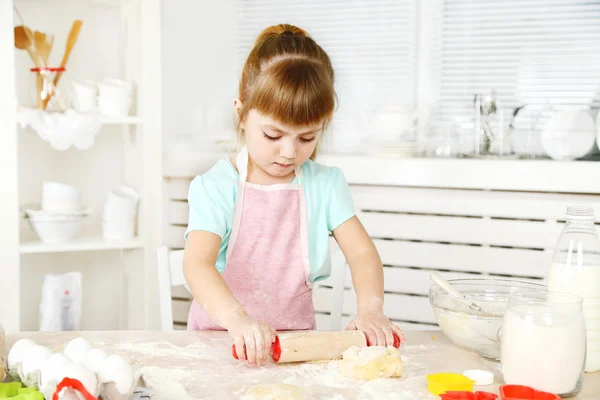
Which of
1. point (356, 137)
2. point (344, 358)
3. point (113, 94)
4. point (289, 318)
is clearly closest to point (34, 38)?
point (113, 94)

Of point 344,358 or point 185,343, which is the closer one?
point 344,358

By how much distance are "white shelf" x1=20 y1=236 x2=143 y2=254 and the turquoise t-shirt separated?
1063mm

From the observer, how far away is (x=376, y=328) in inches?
46.9

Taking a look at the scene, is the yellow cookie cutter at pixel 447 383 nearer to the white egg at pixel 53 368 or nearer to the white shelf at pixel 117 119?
the white egg at pixel 53 368

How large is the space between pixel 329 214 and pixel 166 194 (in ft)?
4.51

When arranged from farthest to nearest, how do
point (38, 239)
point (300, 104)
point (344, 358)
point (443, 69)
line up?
point (443, 69) → point (38, 239) → point (300, 104) → point (344, 358)

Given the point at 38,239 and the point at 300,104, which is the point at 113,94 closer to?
the point at 38,239

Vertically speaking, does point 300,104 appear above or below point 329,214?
above

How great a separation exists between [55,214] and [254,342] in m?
1.55

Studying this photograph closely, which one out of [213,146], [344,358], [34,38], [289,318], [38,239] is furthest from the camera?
[213,146]

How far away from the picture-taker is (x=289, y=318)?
156cm

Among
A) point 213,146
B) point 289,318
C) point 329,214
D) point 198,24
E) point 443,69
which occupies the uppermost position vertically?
point 198,24

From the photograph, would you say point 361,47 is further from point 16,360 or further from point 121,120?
point 16,360

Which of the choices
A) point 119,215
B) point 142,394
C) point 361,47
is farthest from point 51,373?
point 361,47
